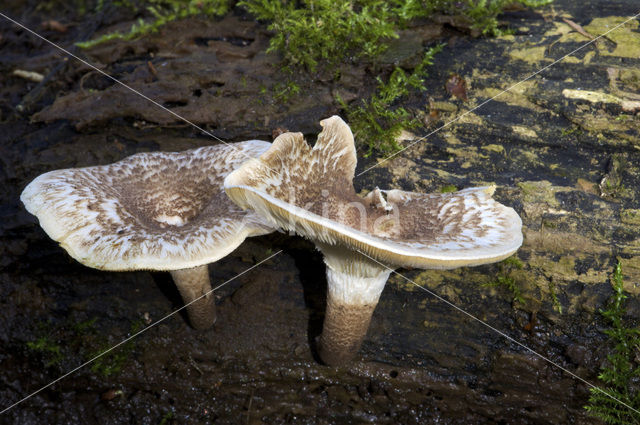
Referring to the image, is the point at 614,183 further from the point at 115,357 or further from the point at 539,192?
the point at 115,357

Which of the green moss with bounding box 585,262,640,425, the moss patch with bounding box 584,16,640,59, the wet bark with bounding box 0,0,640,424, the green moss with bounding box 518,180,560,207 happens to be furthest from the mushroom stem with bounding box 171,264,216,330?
the moss patch with bounding box 584,16,640,59

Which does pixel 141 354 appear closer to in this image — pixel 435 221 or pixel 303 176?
pixel 303 176

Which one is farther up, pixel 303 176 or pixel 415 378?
pixel 303 176

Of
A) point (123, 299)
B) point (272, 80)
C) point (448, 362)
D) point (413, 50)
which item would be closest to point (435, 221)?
point (448, 362)

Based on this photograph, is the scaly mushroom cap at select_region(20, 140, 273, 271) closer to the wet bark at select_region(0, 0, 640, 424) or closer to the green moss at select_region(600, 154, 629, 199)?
the wet bark at select_region(0, 0, 640, 424)

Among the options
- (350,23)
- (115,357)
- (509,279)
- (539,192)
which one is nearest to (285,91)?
(350,23)

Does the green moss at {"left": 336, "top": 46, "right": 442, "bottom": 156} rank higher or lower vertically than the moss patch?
lower
